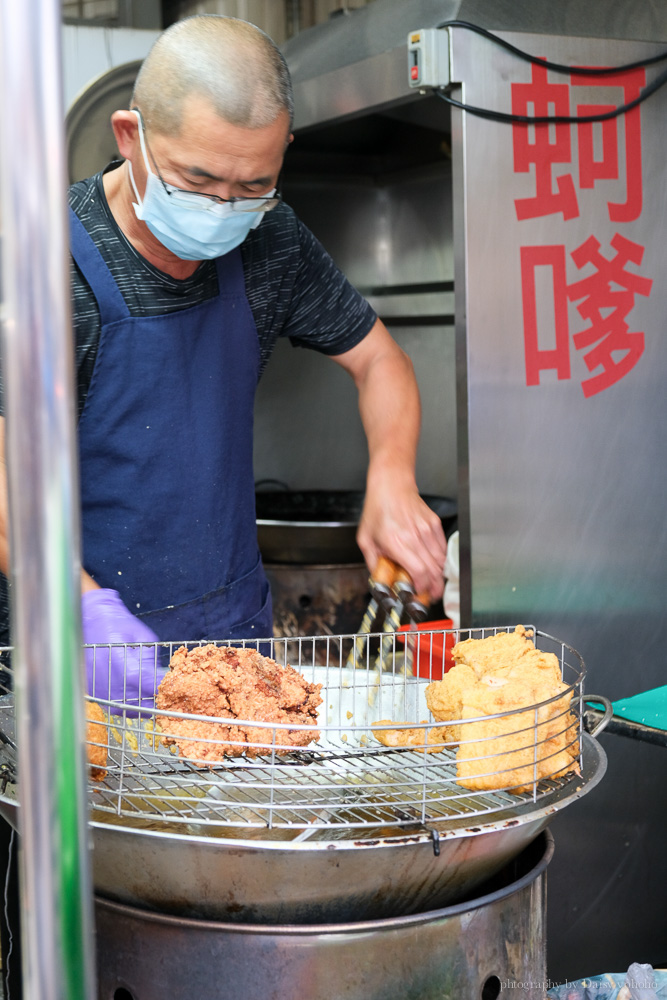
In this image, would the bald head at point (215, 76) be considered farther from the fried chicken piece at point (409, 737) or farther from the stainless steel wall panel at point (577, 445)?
the fried chicken piece at point (409, 737)

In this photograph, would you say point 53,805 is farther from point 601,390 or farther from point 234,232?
point 601,390

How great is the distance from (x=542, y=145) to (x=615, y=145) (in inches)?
8.3

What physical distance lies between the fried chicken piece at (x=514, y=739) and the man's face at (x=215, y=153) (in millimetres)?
1006

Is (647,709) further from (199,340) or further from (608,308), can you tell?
(199,340)

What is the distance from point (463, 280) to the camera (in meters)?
2.28

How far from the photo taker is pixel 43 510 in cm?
63

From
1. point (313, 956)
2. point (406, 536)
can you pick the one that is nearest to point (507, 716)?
point (313, 956)

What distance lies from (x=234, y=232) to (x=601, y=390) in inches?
40.3

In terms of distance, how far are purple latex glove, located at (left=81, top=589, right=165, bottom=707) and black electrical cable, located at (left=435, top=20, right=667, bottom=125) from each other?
1363mm

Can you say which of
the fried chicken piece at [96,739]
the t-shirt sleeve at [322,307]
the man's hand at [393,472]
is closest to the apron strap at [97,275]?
the t-shirt sleeve at [322,307]

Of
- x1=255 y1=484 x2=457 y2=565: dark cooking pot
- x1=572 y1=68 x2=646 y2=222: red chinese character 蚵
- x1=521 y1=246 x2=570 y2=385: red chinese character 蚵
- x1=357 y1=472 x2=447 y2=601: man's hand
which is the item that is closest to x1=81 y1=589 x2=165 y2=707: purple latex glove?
x1=357 y1=472 x2=447 y2=601: man's hand

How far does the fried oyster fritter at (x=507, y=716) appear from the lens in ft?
4.34

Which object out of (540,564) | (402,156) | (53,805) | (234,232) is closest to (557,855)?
(540,564)

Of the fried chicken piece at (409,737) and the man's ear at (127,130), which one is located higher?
the man's ear at (127,130)
